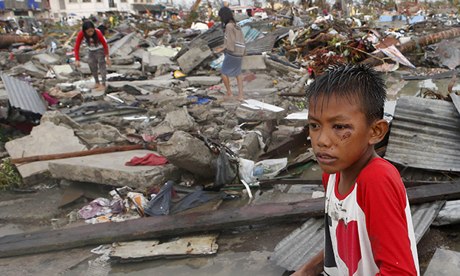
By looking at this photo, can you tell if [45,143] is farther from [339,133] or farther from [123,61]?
[123,61]

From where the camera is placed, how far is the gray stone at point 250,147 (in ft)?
15.8

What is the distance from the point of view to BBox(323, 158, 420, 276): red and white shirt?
111cm

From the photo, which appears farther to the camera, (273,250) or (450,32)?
(450,32)

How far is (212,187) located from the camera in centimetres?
411

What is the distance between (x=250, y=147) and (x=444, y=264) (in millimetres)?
2865

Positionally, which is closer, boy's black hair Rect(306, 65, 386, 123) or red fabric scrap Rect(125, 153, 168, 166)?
boy's black hair Rect(306, 65, 386, 123)

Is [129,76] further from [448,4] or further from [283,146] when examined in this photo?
[448,4]

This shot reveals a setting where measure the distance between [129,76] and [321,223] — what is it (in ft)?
29.6

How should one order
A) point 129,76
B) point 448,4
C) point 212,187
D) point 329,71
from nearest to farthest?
point 329,71 → point 212,187 → point 129,76 → point 448,4

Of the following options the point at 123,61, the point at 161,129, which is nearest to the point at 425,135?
the point at 161,129

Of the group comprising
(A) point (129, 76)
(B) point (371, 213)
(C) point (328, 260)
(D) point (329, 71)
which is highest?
(D) point (329, 71)

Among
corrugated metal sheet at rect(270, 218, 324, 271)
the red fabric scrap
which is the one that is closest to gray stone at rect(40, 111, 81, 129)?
the red fabric scrap

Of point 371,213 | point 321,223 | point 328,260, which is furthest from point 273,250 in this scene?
point 371,213

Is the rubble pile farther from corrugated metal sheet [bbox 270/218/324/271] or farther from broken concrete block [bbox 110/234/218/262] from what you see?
corrugated metal sheet [bbox 270/218/324/271]
